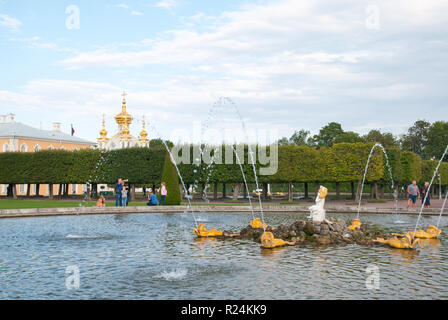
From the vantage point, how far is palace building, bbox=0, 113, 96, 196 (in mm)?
67188

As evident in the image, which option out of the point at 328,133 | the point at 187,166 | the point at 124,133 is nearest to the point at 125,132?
the point at 124,133

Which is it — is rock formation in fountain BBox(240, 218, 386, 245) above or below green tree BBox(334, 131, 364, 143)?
below

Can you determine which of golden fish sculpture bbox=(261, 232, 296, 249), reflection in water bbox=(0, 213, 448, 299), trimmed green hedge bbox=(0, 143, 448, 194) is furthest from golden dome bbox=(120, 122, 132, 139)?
golden fish sculpture bbox=(261, 232, 296, 249)

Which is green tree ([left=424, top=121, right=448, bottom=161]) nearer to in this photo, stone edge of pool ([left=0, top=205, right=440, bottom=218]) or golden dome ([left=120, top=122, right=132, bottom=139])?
golden dome ([left=120, top=122, right=132, bottom=139])

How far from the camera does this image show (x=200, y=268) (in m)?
10.3

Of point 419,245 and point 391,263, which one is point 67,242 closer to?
point 391,263

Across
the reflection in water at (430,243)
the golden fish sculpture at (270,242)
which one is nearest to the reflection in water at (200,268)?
the reflection in water at (430,243)

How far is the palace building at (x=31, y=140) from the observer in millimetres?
67188

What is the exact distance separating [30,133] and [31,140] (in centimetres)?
246

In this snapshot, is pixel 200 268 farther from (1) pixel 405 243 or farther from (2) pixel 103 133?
(2) pixel 103 133

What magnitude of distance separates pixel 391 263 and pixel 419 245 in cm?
366

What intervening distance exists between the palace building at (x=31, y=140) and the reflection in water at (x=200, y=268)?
176 feet

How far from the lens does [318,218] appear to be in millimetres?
15227
